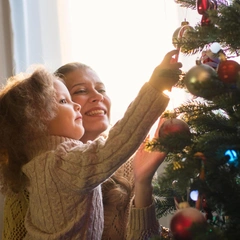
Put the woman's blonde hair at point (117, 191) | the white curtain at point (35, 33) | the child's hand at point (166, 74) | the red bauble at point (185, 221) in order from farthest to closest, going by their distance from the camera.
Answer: the white curtain at point (35, 33), the woman's blonde hair at point (117, 191), the child's hand at point (166, 74), the red bauble at point (185, 221)

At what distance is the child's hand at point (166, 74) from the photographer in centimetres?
80

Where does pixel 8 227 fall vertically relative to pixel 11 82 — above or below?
below

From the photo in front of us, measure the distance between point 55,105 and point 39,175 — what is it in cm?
20

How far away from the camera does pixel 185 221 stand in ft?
2.15

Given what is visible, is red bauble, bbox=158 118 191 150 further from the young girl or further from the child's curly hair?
→ the child's curly hair

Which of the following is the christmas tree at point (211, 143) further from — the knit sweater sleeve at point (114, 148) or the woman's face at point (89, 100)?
the woman's face at point (89, 100)

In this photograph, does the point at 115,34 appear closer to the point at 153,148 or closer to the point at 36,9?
the point at 36,9

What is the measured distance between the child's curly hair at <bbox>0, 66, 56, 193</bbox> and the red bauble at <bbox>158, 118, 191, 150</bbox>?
0.40m

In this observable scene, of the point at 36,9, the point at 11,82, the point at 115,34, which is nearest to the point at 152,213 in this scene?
the point at 11,82

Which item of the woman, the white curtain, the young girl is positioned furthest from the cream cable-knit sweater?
the white curtain

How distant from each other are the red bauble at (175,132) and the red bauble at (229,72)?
0.40 ft

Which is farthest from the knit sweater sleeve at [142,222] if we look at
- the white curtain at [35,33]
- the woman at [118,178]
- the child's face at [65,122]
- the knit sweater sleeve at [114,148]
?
the white curtain at [35,33]

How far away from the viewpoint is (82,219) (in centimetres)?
A: 99

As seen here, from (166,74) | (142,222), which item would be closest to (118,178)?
(142,222)
